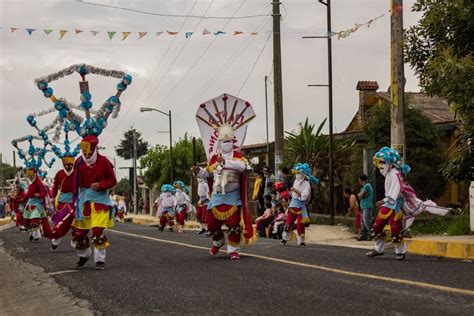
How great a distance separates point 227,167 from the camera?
41.7 ft

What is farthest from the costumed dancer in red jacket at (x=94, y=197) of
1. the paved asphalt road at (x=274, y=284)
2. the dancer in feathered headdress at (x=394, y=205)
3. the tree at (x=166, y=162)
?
the tree at (x=166, y=162)

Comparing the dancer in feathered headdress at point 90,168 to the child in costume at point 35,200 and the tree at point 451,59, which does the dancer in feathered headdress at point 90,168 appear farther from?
the child in costume at point 35,200

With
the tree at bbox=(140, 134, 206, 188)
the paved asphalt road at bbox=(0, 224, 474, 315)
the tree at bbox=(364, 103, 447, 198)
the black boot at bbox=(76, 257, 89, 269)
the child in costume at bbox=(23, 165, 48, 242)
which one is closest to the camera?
the paved asphalt road at bbox=(0, 224, 474, 315)

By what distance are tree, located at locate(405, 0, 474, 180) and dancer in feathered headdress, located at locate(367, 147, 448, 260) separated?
160 centimetres

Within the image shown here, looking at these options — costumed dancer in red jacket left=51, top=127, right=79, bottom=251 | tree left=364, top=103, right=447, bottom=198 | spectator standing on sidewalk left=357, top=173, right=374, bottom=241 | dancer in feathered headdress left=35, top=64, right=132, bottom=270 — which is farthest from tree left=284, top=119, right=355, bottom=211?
dancer in feathered headdress left=35, top=64, right=132, bottom=270

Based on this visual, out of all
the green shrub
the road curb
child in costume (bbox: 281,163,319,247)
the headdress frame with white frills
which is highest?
the headdress frame with white frills

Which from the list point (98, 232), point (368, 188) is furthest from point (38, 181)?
point (98, 232)

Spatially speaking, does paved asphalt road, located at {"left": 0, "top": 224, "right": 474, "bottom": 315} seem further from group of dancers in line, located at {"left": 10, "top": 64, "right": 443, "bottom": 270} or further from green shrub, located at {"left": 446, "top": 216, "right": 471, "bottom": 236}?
green shrub, located at {"left": 446, "top": 216, "right": 471, "bottom": 236}

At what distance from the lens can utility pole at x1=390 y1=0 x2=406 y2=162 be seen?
661 inches

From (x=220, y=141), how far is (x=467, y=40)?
17.5 ft

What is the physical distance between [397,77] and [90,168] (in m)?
7.72

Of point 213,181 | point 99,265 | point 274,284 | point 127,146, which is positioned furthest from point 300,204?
point 127,146

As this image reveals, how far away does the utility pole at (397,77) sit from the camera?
55.1 feet

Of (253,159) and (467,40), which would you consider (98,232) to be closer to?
(467,40)
